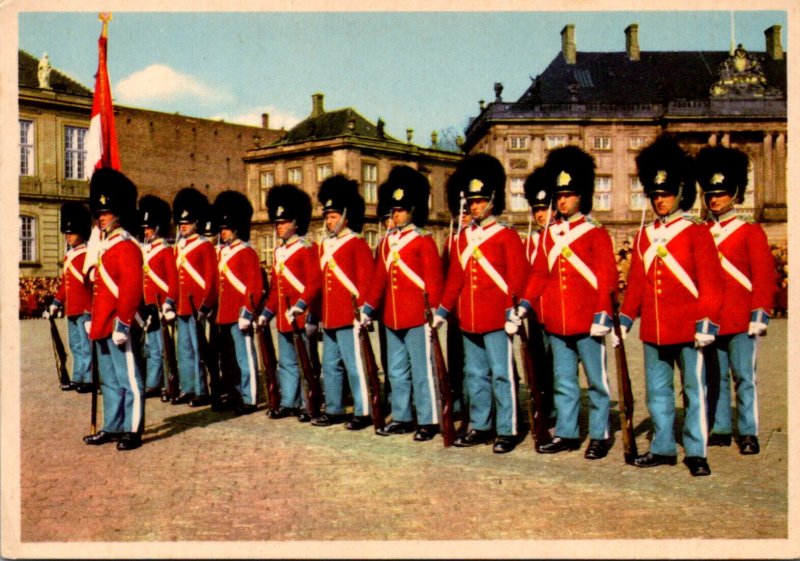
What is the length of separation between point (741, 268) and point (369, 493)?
139 inches

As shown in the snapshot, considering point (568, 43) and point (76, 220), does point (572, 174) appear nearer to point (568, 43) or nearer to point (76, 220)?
point (568, 43)

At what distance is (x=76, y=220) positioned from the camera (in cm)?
1051

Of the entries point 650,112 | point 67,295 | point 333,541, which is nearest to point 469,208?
point 333,541

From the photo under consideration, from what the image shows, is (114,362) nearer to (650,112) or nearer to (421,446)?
(421,446)

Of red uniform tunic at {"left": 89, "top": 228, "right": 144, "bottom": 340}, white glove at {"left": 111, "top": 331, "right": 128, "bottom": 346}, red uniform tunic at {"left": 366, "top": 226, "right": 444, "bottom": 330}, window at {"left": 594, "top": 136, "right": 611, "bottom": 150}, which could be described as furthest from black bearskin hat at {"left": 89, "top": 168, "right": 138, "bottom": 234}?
window at {"left": 594, "top": 136, "right": 611, "bottom": 150}

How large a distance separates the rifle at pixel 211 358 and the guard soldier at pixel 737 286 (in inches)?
193

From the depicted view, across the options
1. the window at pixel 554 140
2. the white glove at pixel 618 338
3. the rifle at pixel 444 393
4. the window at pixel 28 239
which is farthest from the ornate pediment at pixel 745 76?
the window at pixel 554 140

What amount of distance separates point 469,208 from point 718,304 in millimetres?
2243

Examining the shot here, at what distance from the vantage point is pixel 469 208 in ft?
24.9

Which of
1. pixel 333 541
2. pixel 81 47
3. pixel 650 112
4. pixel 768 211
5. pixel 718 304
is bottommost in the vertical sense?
pixel 333 541

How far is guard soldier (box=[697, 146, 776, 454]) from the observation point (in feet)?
23.0

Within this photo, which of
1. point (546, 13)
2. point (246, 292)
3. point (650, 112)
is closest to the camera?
point (546, 13)

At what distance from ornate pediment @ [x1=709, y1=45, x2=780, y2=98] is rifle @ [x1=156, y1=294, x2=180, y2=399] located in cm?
650

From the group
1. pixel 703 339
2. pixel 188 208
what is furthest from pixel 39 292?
pixel 703 339
